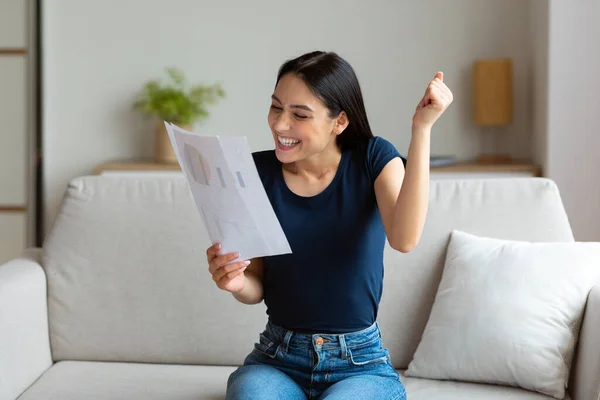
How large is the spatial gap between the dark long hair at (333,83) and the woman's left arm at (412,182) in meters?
0.13

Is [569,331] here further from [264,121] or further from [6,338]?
[264,121]

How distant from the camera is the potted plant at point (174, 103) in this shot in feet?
13.3

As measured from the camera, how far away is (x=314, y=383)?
1.77 metres

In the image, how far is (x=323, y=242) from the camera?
1815mm

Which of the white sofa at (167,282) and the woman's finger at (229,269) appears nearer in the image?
the woman's finger at (229,269)

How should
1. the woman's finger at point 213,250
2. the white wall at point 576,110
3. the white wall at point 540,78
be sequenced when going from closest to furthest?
the woman's finger at point 213,250, the white wall at point 576,110, the white wall at point 540,78

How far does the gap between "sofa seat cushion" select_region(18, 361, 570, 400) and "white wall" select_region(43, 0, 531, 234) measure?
6.80ft

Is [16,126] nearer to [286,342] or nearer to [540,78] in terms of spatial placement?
[540,78]

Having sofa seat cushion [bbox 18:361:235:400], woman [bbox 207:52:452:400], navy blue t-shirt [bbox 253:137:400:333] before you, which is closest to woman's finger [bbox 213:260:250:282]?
woman [bbox 207:52:452:400]

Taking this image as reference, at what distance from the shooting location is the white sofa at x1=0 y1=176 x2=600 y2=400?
7.63ft

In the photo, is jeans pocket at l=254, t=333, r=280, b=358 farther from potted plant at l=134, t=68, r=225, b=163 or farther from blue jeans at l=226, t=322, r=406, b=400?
potted plant at l=134, t=68, r=225, b=163

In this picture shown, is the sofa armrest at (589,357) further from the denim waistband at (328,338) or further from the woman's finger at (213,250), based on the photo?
the woman's finger at (213,250)

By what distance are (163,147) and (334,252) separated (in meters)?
2.40

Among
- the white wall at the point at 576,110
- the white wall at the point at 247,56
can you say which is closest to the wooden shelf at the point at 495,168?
the white wall at the point at 576,110
